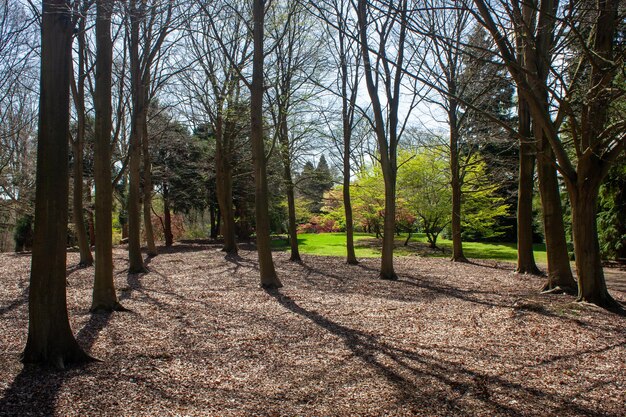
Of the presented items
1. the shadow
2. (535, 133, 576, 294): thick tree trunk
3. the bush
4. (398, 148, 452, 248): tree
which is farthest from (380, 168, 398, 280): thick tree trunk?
the bush

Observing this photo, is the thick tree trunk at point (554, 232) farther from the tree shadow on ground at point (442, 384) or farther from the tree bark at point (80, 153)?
the tree bark at point (80, 153)

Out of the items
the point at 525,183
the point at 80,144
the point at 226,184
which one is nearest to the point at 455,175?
the point at 525,183

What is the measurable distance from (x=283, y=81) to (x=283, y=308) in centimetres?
809

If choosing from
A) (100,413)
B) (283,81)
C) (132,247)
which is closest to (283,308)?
(100,413)

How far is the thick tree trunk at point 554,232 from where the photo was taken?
353 inches

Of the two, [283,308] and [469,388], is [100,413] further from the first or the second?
[283,308]

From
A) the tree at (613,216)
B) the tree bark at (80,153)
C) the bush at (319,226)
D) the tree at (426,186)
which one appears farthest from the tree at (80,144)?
the bush at (319,226)

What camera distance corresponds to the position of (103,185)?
6918 millimetres

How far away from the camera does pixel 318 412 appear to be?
11.1 ft

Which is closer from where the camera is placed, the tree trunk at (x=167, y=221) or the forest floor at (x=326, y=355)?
the forest floor at (x=326, y=355)

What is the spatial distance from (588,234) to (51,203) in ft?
24.5

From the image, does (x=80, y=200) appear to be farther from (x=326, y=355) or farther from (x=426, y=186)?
(x=426, y=186)

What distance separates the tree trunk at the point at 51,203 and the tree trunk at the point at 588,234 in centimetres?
719

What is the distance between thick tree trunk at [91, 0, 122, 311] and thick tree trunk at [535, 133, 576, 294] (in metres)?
8.18
